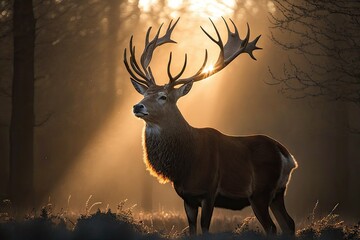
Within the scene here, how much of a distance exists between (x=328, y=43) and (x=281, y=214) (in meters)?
14.0

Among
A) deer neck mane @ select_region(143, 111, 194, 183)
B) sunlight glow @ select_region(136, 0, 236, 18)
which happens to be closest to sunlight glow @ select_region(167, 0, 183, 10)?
sunlight glow @ select_region(136, 0, 236, 18)

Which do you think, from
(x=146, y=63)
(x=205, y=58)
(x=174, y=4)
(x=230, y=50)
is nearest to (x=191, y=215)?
(x=205, y=58)

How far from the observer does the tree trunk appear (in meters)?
A: 15.1

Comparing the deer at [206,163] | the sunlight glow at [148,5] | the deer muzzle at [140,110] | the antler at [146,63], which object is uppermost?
the sunlight glow at [148,5]

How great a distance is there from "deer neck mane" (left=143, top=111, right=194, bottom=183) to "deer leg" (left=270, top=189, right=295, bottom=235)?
1696 millimetres

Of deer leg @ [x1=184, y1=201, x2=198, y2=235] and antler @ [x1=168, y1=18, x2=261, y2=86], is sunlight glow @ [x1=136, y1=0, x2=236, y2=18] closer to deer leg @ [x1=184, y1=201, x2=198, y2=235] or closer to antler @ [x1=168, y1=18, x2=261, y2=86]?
antler @ [x1=168, y1=18, x2=261, y2=86]

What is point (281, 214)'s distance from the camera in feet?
36.2

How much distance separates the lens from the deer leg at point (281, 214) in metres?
11.0

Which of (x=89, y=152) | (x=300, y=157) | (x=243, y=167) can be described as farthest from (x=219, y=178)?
(x=300, y=157)

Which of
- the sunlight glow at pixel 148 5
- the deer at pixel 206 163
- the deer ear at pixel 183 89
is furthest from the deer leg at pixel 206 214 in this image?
the sunlight glow at pixel 148 5

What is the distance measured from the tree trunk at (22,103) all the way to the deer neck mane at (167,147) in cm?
548

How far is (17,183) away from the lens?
15398 mm

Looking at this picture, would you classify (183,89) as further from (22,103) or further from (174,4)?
(174,4)

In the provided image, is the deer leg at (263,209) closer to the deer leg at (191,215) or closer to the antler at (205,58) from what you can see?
the deer leg at (191,215)
